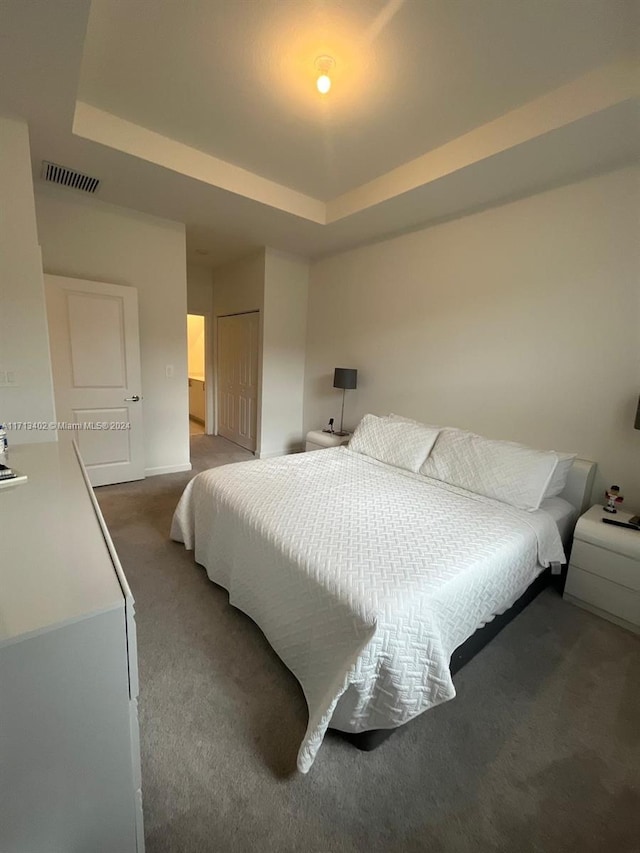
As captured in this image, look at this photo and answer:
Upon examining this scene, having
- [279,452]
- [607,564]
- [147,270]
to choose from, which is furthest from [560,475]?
[147,270]

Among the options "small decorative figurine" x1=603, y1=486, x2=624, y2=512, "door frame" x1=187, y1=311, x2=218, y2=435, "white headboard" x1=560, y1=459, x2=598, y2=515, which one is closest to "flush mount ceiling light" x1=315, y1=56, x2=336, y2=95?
"white headboard" x1=560, y1=459, x2=598, y2=515

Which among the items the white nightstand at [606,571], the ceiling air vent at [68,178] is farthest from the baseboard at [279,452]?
the white nightstand at [606,571]

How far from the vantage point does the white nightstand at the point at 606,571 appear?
1.92 meters

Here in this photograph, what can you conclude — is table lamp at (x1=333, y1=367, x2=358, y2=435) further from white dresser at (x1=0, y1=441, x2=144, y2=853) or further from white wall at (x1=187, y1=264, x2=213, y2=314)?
white dresser at (x1=0, y1=441, x2=144, y2=853)

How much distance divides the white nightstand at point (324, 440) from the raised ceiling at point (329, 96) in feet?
7.28

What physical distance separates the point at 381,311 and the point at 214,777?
3676mm

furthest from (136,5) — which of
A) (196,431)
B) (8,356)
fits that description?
(196,431)

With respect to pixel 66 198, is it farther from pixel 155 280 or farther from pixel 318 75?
pixel 318 75

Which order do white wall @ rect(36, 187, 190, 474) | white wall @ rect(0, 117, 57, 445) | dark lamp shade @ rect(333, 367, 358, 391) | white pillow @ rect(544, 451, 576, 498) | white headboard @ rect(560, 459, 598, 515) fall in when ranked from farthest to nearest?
dark lamp shade @ rect(333, 367, 358, 391) → white wall @ rect(36, 187, 190, 474) → white headboard @ rect(560, 459, 598, 515) → white pillow @ rect(544, 451, 576, 498) → white wall @ rect(0, 117, 57, 445)

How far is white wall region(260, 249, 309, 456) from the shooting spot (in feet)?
14.3

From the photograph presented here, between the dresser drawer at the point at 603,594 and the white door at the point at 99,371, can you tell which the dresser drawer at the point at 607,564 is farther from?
the white door at the point at 99,371

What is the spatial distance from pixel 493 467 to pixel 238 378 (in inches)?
148

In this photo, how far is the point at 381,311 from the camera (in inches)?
148

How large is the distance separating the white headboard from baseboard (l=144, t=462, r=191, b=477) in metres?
3.70
